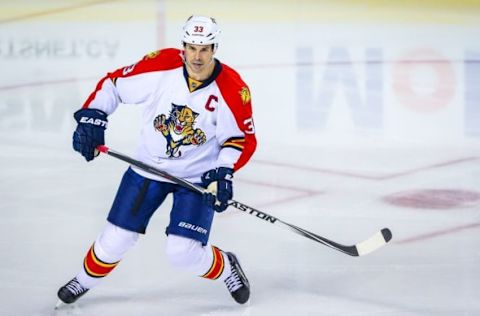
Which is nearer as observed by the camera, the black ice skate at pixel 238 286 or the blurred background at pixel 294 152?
the black ice skate at pixel 238 286

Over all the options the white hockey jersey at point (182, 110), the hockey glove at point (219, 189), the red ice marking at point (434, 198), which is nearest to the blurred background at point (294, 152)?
the red ice marking at point (434, 198)

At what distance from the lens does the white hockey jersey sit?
360cm

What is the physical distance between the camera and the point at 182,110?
11.8ft

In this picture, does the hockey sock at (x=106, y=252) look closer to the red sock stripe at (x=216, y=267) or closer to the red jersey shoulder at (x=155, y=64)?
the red sock stripe at (x=216, y=267)

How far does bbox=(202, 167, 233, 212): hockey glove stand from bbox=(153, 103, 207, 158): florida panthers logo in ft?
0.39

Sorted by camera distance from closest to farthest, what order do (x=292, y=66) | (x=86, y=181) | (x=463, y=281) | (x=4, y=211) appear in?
1. (x=463, y=281)
2. (x=4, y=211)
3. (x=86, y=181)
4. (x=292, y=66)

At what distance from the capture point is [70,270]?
4.05 m

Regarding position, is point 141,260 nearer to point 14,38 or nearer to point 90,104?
point 90,104

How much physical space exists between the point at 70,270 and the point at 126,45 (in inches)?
141

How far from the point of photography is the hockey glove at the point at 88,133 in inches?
140

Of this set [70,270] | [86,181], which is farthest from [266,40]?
[70,270]

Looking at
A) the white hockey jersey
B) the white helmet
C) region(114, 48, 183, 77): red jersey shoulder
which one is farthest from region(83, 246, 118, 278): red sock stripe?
the white helmet

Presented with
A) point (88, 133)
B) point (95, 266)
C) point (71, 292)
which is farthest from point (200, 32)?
point (71, 292)

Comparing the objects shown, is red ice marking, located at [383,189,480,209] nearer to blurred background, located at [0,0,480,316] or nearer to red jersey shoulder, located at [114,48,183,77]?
blurred background, located at [0,0,480,316]
